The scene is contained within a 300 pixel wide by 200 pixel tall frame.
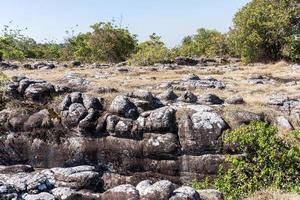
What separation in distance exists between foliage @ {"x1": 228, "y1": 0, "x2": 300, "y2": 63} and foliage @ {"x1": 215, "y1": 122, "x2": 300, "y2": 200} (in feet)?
115

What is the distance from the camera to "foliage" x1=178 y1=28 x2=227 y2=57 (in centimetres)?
8050

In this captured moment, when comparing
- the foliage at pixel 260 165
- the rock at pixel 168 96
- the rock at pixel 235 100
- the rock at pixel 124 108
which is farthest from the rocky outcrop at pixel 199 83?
the foliage at pixel 260 165

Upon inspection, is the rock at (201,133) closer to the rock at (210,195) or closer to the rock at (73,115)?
the rock at (73,115)

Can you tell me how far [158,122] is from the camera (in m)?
26.5

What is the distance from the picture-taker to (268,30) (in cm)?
5362

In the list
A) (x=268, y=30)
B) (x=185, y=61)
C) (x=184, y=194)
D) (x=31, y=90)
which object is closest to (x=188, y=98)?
(x=31, y=90)

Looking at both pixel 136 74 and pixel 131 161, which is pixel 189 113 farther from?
pixel 136 74

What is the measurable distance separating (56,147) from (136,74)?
1789 cm

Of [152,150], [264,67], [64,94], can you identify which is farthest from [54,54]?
[152,150]

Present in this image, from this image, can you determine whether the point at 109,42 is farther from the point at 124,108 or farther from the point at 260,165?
the point at 260,165

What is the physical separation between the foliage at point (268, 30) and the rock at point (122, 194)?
134 feet

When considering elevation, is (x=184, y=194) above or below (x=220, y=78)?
below

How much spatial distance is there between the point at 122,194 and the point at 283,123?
14.7 metres

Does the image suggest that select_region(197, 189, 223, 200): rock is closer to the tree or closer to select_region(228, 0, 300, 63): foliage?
select_region(228, 0, 300, 63): foliage
